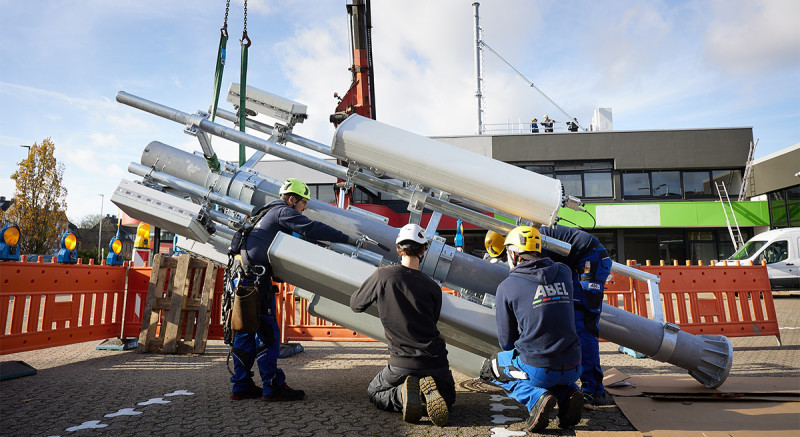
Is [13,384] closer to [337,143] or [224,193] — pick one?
[224,193]

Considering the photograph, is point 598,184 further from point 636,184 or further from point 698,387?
point 698,387

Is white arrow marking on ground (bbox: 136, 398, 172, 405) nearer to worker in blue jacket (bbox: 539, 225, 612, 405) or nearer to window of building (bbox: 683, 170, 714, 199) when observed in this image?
worker in blue jacket (bbox: 539, 225, 612, 405)

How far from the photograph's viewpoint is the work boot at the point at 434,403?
3.22 meters

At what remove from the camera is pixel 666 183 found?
882 inches

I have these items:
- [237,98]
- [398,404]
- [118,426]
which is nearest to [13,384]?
[118,426]

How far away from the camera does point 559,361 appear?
322 cm

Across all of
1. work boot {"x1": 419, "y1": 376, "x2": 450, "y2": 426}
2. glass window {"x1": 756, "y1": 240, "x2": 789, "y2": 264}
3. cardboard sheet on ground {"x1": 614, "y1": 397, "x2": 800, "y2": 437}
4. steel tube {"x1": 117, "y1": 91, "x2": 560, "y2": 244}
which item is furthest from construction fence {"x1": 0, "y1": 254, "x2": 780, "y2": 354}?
glass window {"x1": 756, "y1": 240, "x2": 789, "y2": 264}

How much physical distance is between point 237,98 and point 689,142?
22672 millimetres

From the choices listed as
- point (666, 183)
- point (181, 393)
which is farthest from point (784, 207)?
point (181, 393)

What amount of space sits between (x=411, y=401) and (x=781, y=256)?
17.3 meters

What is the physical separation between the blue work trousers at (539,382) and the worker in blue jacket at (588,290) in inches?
32.1

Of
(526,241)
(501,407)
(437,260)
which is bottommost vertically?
(501,407)

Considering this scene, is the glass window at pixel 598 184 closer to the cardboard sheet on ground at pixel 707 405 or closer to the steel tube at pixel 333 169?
the cardboard sheet on ground at pixel 707 405

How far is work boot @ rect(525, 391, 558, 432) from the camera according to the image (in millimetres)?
3129
